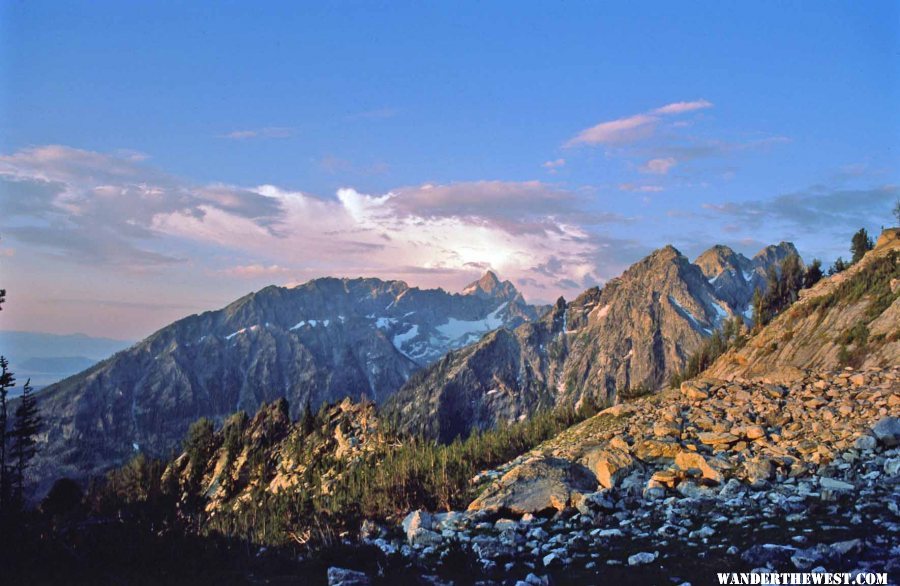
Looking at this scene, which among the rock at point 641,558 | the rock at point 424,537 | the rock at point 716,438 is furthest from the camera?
the rock at point 716,438

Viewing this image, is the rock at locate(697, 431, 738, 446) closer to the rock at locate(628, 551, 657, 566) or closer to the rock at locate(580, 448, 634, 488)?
the rock at locate(580, 448, 634, 488)

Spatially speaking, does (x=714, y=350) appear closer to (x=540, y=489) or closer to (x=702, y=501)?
(x=540, y=489)

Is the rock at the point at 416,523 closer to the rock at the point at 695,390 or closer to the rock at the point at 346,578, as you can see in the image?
the rock at the point at 346,578

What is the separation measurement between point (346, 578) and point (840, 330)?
66441 millimetres

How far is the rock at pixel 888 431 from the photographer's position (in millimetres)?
20062

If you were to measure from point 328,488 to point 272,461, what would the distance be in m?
40.5

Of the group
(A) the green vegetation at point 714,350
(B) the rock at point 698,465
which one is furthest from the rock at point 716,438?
(A) the green vegetation at point 714,350

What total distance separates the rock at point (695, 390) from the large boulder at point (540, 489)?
12.0m

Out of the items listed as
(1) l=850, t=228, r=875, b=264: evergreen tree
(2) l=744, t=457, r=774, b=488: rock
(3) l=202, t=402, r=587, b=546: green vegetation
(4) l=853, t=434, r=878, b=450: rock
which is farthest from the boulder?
(1) l=850, t=228, r=875, b=264: evergreen tree

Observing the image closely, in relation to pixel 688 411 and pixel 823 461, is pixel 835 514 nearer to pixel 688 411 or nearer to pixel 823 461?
pixel 823 461

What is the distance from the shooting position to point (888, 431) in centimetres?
2047

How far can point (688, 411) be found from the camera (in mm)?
29219

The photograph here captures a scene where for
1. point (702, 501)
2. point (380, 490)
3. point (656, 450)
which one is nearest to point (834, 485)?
point (702, 501)

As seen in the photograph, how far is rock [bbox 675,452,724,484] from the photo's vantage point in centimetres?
1980
